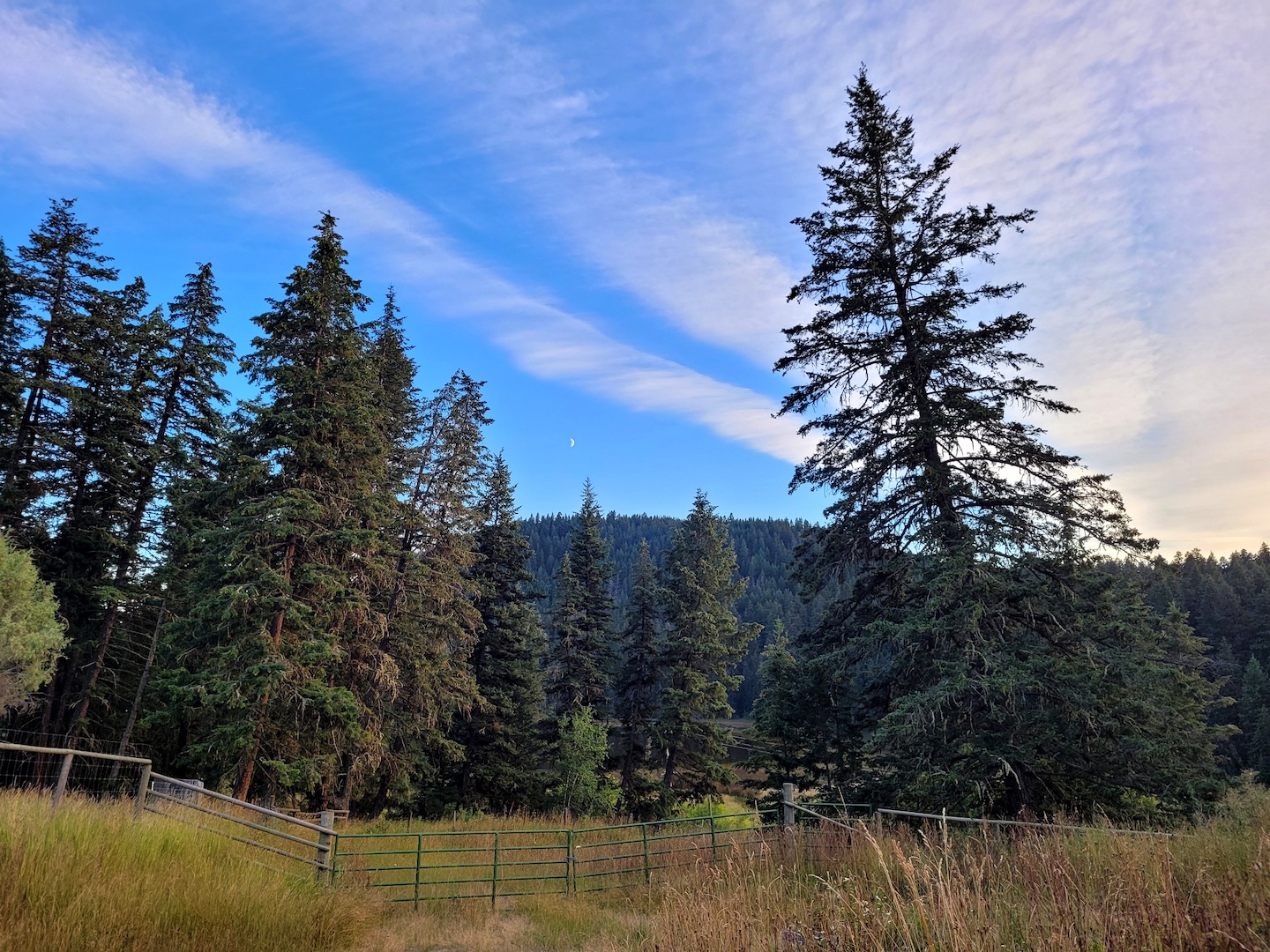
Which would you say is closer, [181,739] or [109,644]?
[109,644]

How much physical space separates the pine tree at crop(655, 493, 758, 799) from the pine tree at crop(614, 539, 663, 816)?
80 cm

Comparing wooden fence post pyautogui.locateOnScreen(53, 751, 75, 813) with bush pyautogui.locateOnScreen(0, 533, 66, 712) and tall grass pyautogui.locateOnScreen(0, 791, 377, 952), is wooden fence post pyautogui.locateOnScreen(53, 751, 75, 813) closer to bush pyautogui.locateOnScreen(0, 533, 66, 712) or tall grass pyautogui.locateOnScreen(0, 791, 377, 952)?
tall grass pyautogui.locateOnScreen(0, 791, 377, 952)

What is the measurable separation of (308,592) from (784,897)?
16.1 meters

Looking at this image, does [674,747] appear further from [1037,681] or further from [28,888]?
[28,888]

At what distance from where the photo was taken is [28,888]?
482 cm

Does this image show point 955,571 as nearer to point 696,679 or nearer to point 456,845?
point 456,845

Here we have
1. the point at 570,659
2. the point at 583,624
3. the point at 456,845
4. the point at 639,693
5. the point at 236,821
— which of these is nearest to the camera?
the point at 236,821

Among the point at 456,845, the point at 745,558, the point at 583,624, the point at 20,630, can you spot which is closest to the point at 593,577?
the point at 583,624

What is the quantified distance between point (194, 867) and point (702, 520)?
3281 centimetres

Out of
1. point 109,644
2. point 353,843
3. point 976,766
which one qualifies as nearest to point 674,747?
point 353,843

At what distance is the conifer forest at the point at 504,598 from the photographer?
1091 cm

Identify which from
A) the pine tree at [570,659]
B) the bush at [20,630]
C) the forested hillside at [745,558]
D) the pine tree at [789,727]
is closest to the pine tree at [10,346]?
the bush at [20,630]

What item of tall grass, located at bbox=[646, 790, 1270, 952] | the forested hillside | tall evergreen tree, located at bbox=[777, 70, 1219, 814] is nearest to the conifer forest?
Answer: tall evergreen tree, located at bbox=[777, 70, 1219, 814]

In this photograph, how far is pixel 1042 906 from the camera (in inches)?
134
